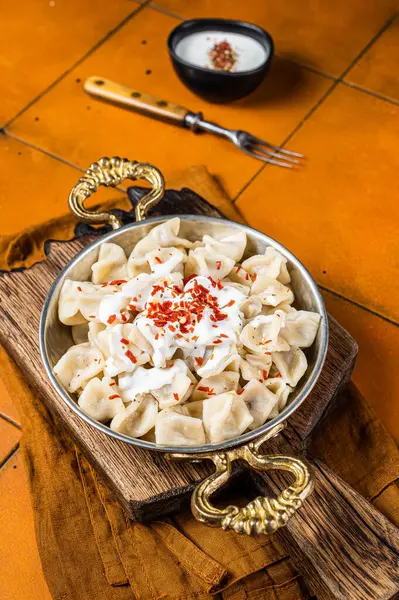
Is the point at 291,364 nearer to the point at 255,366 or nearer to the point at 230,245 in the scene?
the point at 255,366

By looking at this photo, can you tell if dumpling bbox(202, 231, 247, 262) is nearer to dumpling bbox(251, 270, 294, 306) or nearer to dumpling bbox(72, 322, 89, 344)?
dumpling bbox(251, 270, 294, 306)

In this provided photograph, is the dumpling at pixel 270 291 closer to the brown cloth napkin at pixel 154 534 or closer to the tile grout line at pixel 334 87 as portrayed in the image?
the brown cloth napkin at pixel 154 534

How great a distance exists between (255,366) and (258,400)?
8 cm

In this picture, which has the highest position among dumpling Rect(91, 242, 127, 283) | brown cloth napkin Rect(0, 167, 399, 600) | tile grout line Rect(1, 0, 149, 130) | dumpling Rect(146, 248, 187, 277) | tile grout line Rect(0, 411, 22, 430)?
dumpling Rect(146, 248, 187, 277)

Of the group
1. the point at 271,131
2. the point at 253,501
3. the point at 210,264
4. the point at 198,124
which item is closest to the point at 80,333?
the point at 210,264

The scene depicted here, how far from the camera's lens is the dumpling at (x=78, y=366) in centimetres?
154

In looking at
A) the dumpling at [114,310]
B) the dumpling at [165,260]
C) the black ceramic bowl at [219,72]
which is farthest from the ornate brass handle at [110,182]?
the black ceramic bowl at [219,72]

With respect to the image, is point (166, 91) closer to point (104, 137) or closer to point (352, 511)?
point (104, 137)

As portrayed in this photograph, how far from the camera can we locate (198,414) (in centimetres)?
154

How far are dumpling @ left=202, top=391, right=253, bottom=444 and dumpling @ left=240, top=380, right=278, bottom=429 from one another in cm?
3

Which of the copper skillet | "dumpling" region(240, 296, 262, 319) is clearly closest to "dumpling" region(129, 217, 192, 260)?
the copper skillet

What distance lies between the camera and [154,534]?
5.30 feet

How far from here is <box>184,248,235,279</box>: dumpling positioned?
1668 millimetres

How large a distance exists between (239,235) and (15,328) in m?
0.58
